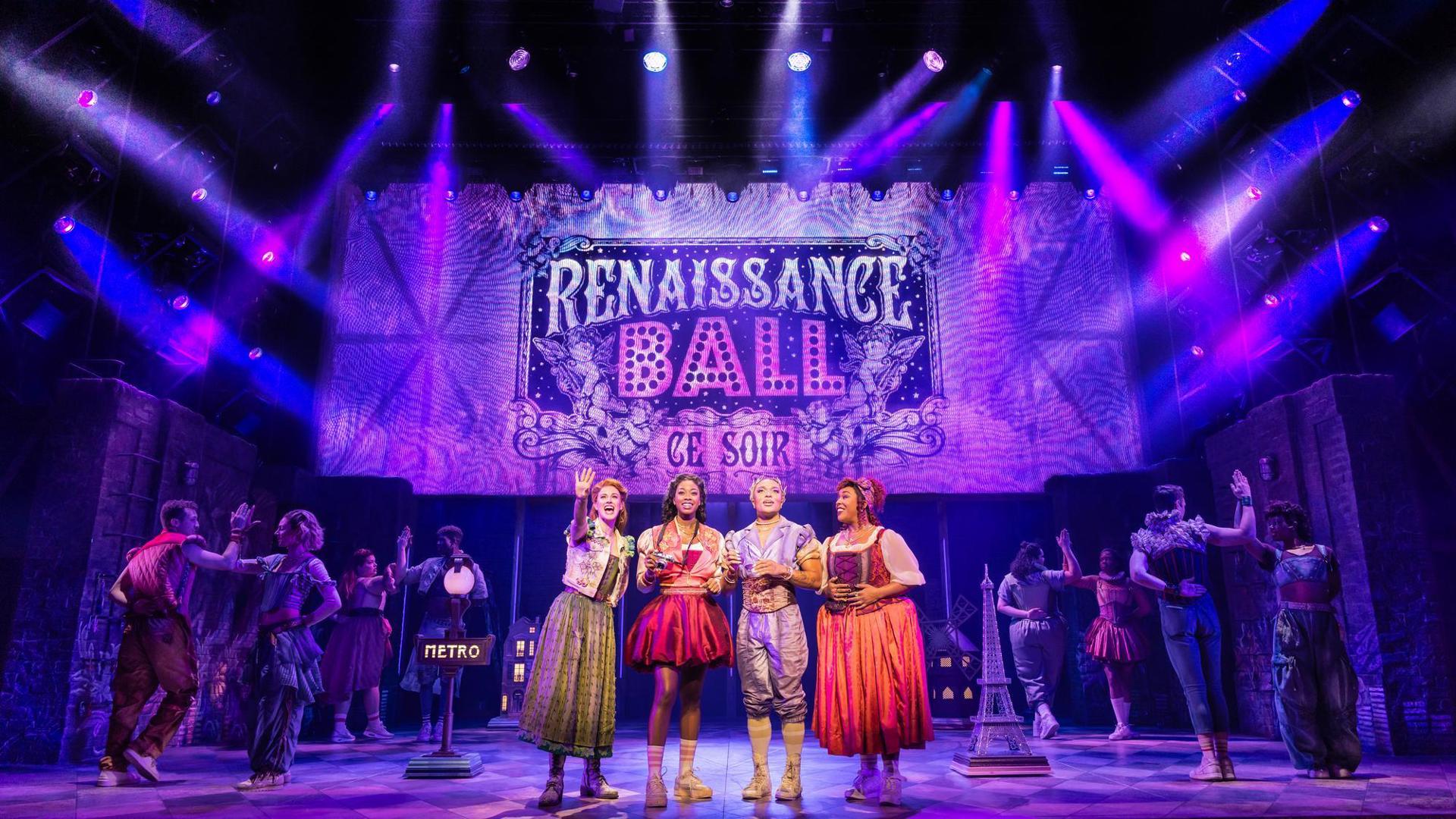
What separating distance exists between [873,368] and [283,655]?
6.61 meters

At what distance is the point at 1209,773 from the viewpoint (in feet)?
16.3

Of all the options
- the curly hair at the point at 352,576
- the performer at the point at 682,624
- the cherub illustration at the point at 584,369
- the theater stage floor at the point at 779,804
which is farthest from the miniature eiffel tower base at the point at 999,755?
the curly hair at the point at 352,576

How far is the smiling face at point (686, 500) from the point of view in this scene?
4656 millimetres

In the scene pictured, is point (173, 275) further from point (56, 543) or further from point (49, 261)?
point (56, 543)

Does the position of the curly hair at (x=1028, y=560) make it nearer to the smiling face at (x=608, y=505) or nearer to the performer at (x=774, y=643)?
the performer at (x=774, y=643)

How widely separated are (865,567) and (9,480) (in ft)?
21.7

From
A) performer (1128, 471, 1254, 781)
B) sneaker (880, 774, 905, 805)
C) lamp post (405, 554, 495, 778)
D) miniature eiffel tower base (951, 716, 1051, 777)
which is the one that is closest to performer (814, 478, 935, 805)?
sneaker (880, 774, 905, 805)

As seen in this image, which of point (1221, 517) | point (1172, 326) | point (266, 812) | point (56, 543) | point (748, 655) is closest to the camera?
point (266, 812)

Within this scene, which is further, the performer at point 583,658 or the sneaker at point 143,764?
the sneaker at point 143,764

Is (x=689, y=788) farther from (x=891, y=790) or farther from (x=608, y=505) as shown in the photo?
(x=608, y=505)

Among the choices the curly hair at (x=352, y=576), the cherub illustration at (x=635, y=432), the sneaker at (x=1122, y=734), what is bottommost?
the sneaker at (x=1122, y=734)

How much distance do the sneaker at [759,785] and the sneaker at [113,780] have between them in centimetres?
379

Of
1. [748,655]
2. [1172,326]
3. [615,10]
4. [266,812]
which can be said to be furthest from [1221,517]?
[266,812]

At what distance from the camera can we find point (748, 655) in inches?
176
